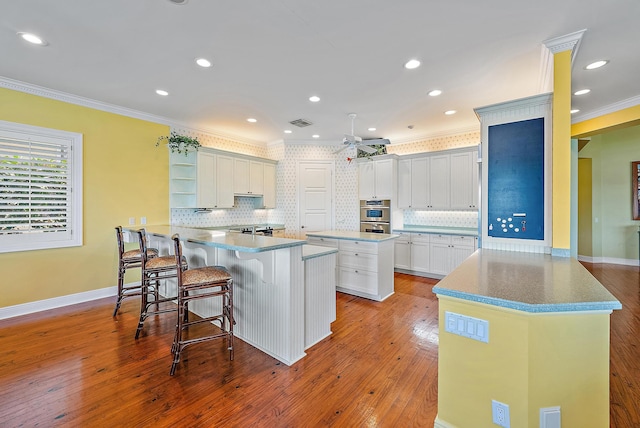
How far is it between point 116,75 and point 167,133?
1.68 metres

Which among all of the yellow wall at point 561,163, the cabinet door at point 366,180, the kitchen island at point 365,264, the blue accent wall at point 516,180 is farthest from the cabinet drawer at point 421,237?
the yellow wall at point 561,163

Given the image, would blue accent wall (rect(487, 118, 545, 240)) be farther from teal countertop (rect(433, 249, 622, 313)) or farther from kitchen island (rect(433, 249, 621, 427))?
kitchen island (rect(433, 249, 621, 427))

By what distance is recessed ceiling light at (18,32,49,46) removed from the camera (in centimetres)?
246

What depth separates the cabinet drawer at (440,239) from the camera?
Answer: 4.97 meters

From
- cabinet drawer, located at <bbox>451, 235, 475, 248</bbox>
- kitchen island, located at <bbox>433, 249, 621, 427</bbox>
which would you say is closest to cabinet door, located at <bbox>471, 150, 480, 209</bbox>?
cabinet drawer, located at <bbox>451, 235, 475, 248</bbox>

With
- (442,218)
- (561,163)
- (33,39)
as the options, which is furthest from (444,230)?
(33,39)

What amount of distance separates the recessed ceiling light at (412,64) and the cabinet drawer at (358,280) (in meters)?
2.69

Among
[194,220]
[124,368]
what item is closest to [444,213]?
[194,220]

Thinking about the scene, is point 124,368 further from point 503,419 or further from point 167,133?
point 167,133

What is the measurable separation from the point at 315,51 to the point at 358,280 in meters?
3.06

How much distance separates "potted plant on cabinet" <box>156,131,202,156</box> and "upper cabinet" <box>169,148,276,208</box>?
139 millimetres

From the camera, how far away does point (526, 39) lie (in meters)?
2.47

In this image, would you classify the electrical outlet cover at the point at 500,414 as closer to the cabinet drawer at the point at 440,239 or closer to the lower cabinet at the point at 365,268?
the lower cabinet at the point at 365,268

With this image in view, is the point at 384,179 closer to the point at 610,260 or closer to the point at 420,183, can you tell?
the point at 420,183
